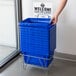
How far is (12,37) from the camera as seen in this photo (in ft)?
9.31

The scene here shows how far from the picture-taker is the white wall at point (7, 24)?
269 cm

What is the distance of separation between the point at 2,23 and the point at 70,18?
1.13 meters

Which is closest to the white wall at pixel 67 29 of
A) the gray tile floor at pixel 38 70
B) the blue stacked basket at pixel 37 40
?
the gray tile floor at pixel 38 70

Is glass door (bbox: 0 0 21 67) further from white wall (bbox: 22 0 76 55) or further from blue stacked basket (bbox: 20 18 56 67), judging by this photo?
blue stacked basket (bbox: 20 18 56 67)

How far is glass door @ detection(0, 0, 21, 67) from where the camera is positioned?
8.66 feet

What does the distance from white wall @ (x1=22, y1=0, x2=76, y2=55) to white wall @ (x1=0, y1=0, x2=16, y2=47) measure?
31 cm

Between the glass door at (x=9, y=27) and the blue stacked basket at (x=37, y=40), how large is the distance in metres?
0.54

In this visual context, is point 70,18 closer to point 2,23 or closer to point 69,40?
point 69,40

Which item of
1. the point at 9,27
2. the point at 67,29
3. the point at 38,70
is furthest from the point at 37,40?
the point at 9,27

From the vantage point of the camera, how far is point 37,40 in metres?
2.00

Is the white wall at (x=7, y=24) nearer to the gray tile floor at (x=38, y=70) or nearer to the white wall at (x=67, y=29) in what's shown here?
the white wall at (x=67, y=29)

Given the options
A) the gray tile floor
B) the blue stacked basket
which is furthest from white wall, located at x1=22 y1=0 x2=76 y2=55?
the blue stacked basket

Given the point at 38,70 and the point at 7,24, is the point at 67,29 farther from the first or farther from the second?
the point at 7,24

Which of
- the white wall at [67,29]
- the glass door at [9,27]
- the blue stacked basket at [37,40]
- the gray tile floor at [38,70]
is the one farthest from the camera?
the glass door at [9,27]
